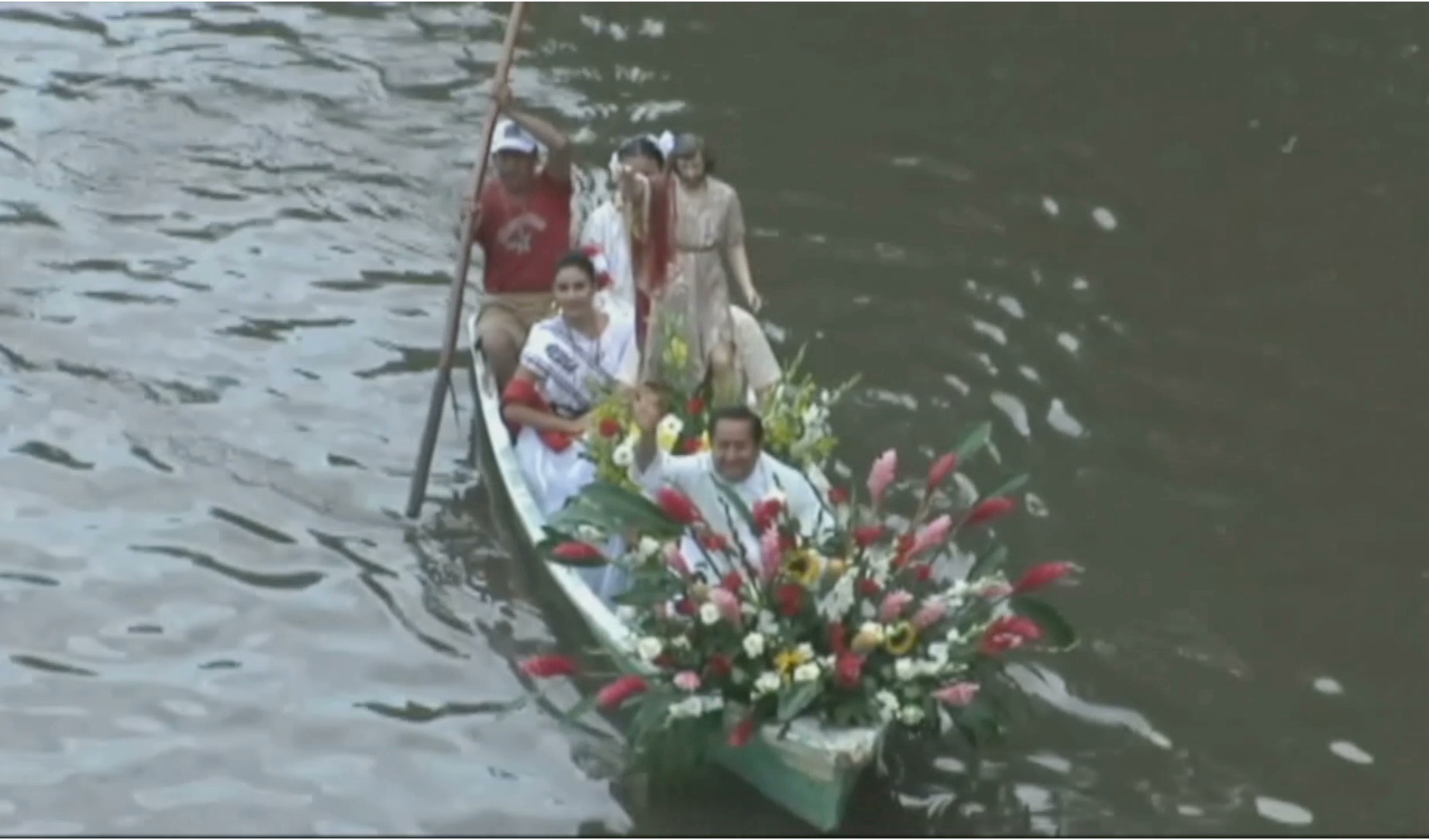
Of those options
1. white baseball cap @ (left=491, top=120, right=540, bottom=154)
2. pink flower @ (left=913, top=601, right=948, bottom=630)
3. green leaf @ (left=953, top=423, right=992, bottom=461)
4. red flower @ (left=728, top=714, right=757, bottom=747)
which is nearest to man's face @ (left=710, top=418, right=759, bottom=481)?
green leaf @ (left=953, top=423, right=992, bottom=461)

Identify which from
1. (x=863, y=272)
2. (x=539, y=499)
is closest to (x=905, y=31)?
(x=863, y=272)

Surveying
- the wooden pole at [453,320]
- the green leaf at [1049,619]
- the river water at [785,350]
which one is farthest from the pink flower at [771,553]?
the wooden pole at [453,320]

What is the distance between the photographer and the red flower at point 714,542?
11.6 meters

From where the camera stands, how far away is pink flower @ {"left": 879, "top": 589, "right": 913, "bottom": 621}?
11.4 m

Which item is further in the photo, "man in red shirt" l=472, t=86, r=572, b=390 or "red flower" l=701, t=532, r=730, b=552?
"man in red shirt" l=472, t=86, r=572, b=390

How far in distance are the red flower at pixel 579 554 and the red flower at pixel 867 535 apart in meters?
1.14

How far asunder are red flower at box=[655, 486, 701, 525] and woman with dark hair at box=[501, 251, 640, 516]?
231 centimetres

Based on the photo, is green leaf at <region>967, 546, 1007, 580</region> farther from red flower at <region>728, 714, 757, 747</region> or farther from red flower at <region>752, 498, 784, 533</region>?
red flower at <region>728, 714, 757, 747</region>

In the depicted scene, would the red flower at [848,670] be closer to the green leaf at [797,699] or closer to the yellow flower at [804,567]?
the green leaf at [797,699]

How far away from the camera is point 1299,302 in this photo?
17.5 metres

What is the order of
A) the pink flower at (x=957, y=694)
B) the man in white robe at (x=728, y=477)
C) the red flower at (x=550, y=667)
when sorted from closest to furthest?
1. the pink flower at (x=957, y=694)
2. the red flower at (x=550, y=667)
3. the man in white robe at (x=728, y=477)

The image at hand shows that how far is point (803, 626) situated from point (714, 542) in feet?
1.72

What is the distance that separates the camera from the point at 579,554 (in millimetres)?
11734

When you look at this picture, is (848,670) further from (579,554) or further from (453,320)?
(453,320)
